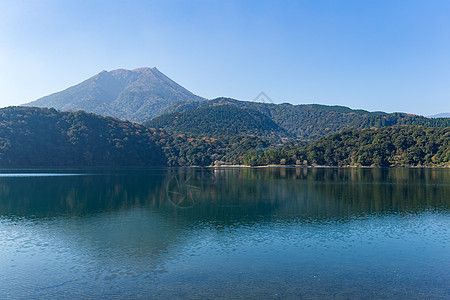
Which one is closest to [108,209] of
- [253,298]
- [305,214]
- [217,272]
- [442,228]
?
[305,214]

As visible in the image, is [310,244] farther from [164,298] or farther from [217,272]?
[164,298]

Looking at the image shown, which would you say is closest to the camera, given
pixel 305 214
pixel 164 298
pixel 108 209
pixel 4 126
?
pixel 164 298

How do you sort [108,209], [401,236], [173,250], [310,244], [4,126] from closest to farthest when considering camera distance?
[173,250] < [310,244] < [401,236] < [108,209] < [4,126]

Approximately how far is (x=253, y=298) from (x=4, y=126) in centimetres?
22049

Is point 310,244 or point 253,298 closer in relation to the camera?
point 253,298

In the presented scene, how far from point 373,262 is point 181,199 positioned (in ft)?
147

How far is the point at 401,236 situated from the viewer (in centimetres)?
3603

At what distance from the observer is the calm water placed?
71.7 ft

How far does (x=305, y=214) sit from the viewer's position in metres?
48.8

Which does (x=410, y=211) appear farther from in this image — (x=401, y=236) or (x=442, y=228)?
(x=401, y=236)

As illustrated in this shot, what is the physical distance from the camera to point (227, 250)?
30656mm

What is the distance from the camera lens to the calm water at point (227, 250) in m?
21.9

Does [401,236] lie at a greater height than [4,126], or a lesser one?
lesser

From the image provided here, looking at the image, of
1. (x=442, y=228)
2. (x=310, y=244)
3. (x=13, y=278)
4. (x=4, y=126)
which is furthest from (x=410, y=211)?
(x=4, y=126)
